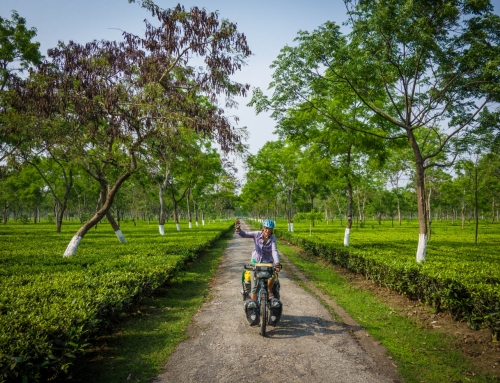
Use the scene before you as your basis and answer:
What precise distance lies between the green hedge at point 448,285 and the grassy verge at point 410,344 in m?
0.75

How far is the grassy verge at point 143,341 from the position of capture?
3.96 metres

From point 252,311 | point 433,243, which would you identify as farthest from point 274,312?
point 433,243

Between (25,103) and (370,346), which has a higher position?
(25,103)

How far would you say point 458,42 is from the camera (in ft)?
31.2

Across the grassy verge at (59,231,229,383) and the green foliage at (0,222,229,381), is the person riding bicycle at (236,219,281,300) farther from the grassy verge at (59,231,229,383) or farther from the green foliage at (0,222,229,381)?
the green foliage at (0,222,229,381)

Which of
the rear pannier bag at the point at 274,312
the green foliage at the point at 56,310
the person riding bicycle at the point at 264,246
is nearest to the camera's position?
the green foliage at the point at 56,310

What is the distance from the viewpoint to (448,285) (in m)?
5.98

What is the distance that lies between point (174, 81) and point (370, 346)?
11419 mm

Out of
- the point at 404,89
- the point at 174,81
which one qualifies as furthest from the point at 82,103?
the point at 404,89

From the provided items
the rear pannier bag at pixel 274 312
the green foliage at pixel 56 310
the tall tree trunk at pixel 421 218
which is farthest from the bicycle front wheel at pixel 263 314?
the tall tree trunk at pixel 421 218

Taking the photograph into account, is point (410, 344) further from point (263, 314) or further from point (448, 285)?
point (263, 314)

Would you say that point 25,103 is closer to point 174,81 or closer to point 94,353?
point 174,81

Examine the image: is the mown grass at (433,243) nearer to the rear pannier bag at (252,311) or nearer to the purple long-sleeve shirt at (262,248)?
the purple long-sleeve shirt at (262,248)

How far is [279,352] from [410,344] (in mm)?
2452
